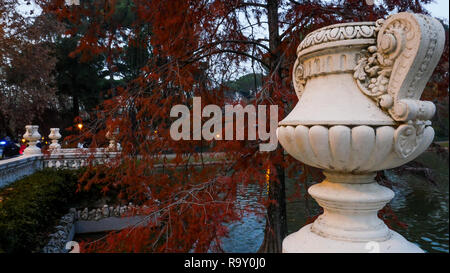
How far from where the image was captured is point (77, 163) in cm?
753

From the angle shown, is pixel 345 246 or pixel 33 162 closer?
pixel 345 246

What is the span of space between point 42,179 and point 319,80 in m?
6.15

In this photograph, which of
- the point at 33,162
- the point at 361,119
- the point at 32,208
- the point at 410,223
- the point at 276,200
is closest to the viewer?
A: the point at 361,119

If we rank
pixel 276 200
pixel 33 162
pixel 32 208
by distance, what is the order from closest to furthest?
pixel 276 200
pixel 32 208
pixel 33 162

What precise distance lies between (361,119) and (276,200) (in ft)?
6.80

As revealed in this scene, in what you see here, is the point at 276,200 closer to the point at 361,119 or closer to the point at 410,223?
the point at 361,119

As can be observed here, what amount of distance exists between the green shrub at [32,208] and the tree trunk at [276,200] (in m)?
2.89

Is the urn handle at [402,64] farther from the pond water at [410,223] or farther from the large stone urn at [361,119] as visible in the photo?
the pond water at [410,223]

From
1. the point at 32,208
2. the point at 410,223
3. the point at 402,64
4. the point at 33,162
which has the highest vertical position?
the point at 402,64

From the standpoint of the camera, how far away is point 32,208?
3.97m

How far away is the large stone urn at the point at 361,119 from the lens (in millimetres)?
1044

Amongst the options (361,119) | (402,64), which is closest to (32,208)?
(361,119)

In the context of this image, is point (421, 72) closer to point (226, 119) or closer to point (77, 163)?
point (226, 119)
